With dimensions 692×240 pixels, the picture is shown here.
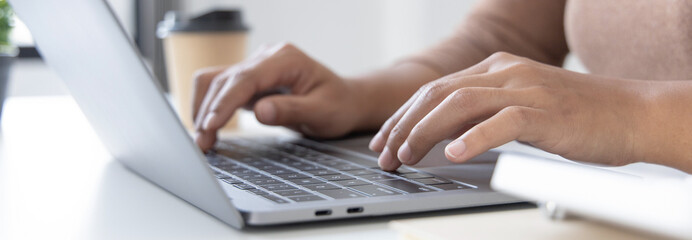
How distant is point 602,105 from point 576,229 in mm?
234

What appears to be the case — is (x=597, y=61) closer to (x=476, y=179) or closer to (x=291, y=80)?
(x=291, y=80)

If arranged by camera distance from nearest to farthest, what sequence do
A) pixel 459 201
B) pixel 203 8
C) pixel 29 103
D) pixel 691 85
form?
1. pixel 459 201
2. pixel 691 85
3. pixel 29 103
4. pixel 203 8

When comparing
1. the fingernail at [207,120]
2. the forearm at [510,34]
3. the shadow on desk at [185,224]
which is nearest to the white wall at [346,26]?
the forearm at [510,34]

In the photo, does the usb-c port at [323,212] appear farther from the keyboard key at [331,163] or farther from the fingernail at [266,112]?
the fingernail at [266,112]

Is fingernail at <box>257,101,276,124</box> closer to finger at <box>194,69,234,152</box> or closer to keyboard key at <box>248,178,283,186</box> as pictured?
finger at <box>194,69,234,152</box>

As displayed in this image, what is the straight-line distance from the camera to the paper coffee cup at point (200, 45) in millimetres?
1100

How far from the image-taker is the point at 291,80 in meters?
0.92

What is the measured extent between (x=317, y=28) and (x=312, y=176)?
9.76 ft

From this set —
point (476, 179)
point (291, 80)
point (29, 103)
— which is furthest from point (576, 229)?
point (29, 103)

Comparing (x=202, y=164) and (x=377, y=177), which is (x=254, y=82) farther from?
(x=202, y=164)

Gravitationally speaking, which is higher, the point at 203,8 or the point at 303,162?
the point at 203,8

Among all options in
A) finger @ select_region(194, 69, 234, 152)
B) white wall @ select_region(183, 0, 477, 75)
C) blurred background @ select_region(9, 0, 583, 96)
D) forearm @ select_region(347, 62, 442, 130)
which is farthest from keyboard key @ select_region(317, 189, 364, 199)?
white wall @ select_region(183, 0, 477, 75)

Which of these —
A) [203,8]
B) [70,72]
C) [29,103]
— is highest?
[203,8]

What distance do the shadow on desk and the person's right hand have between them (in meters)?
0.34
